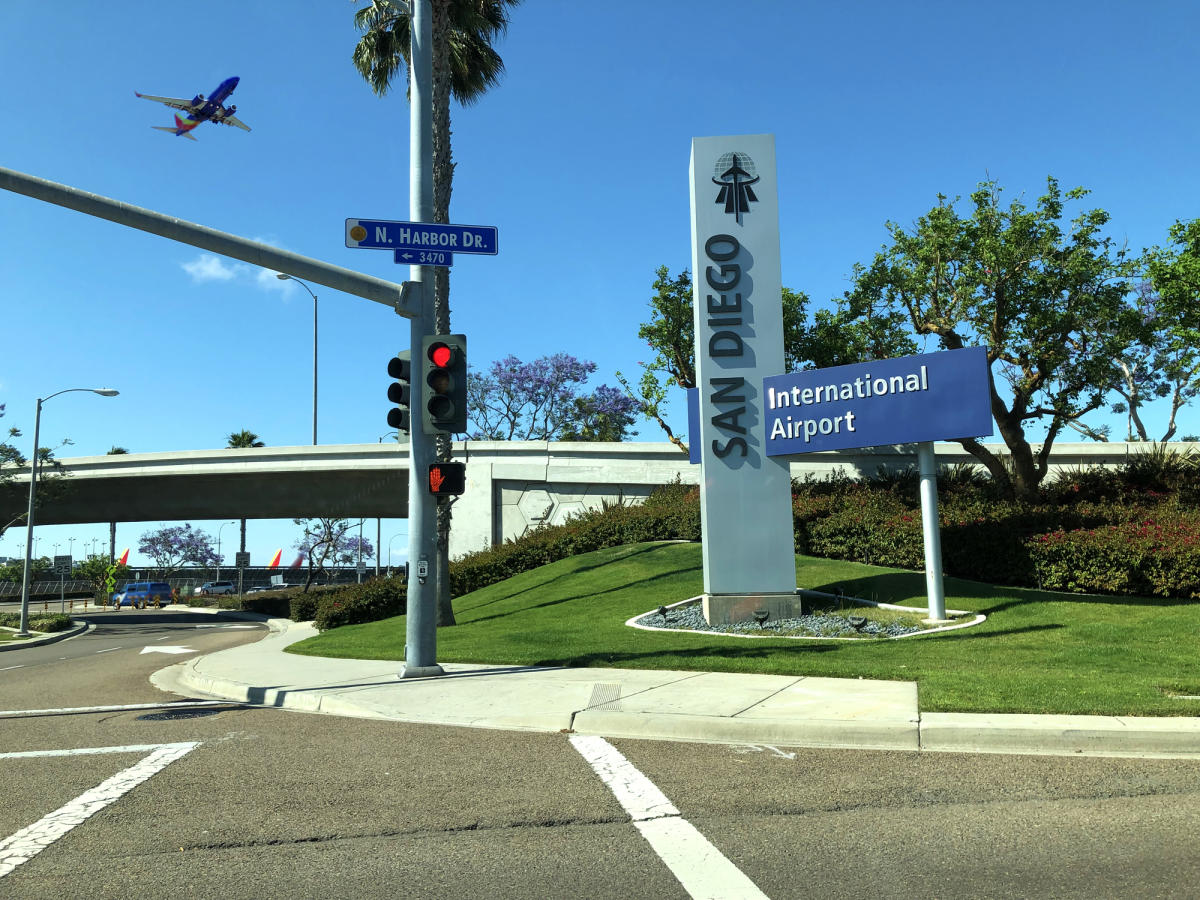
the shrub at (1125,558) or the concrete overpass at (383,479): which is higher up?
the concrete overpass at (383,479)

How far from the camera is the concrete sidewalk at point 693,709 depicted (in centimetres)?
671

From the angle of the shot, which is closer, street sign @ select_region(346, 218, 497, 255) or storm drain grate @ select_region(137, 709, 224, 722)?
storm drain grate @ select_region(137, 709, 224, 722)

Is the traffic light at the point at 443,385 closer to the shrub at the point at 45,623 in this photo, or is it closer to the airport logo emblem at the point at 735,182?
the airport logo emblem at the point at 735,182

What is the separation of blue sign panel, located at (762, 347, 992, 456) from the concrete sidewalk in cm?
690

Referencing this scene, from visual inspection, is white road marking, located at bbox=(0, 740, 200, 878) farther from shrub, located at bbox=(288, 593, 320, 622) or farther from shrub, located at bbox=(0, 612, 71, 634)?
shrub, located at bbox=(0, 612, 71, 634)

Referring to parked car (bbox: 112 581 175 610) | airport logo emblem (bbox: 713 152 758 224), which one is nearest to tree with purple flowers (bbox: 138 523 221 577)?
parked car (bbox: 112 581 175 610)

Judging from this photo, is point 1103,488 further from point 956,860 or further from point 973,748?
point 956,860

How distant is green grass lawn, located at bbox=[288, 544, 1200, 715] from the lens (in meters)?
8.40

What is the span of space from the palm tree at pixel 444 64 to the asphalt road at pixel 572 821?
46.3 ft

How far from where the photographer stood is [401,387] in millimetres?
11484

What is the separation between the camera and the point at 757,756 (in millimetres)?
6770

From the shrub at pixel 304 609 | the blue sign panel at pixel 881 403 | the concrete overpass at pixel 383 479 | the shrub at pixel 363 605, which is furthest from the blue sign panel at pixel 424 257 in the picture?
the shrub at pixel 304 609

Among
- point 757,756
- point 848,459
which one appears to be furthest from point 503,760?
point 848,459

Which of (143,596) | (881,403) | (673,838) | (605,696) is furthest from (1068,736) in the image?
(143,596)
